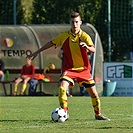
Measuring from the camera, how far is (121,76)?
85.8ft

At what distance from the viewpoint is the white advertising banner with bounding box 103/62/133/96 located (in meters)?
26.0

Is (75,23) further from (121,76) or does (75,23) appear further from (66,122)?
(121,76)

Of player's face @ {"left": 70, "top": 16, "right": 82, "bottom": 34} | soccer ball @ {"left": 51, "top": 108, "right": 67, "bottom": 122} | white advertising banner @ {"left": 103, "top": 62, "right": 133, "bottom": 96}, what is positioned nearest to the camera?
soccer ball @ {"left": 51, "top": 108, "right": 67, "bottom": 122}

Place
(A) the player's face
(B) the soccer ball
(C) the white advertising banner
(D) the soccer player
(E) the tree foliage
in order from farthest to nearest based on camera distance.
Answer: (E) the tree foliage, (C) the white advertising banner, (D) the soccer player, (A) the player's face, (B) the soccer ball

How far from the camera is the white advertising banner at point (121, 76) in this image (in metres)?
26.0

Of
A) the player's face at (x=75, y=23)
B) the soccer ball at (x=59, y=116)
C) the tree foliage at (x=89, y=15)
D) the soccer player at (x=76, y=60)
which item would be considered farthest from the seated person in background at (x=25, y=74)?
the soccer ball at (x=59, y=116)

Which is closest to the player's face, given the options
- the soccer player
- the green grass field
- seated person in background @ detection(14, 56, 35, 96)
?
the soccer player

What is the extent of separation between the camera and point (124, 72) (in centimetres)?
2614

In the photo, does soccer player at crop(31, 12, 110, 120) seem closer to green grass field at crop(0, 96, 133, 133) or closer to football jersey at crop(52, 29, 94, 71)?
football jersey at crop(52, 29, 94, 71)

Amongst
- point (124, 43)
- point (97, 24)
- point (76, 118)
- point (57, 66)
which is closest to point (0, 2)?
point (97, 24)

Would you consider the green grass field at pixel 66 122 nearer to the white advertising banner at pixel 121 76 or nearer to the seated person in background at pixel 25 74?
the seated person in background at pixel 25 74

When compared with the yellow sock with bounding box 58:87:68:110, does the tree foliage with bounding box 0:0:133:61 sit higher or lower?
higher

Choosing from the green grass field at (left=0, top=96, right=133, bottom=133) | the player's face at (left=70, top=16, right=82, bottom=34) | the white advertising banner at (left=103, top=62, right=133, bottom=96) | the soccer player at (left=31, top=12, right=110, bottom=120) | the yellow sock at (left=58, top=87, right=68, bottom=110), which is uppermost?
the player's face at (left=70, top=16, right=82, bottom=34)

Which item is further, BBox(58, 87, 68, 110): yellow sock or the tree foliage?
the tree foliage
